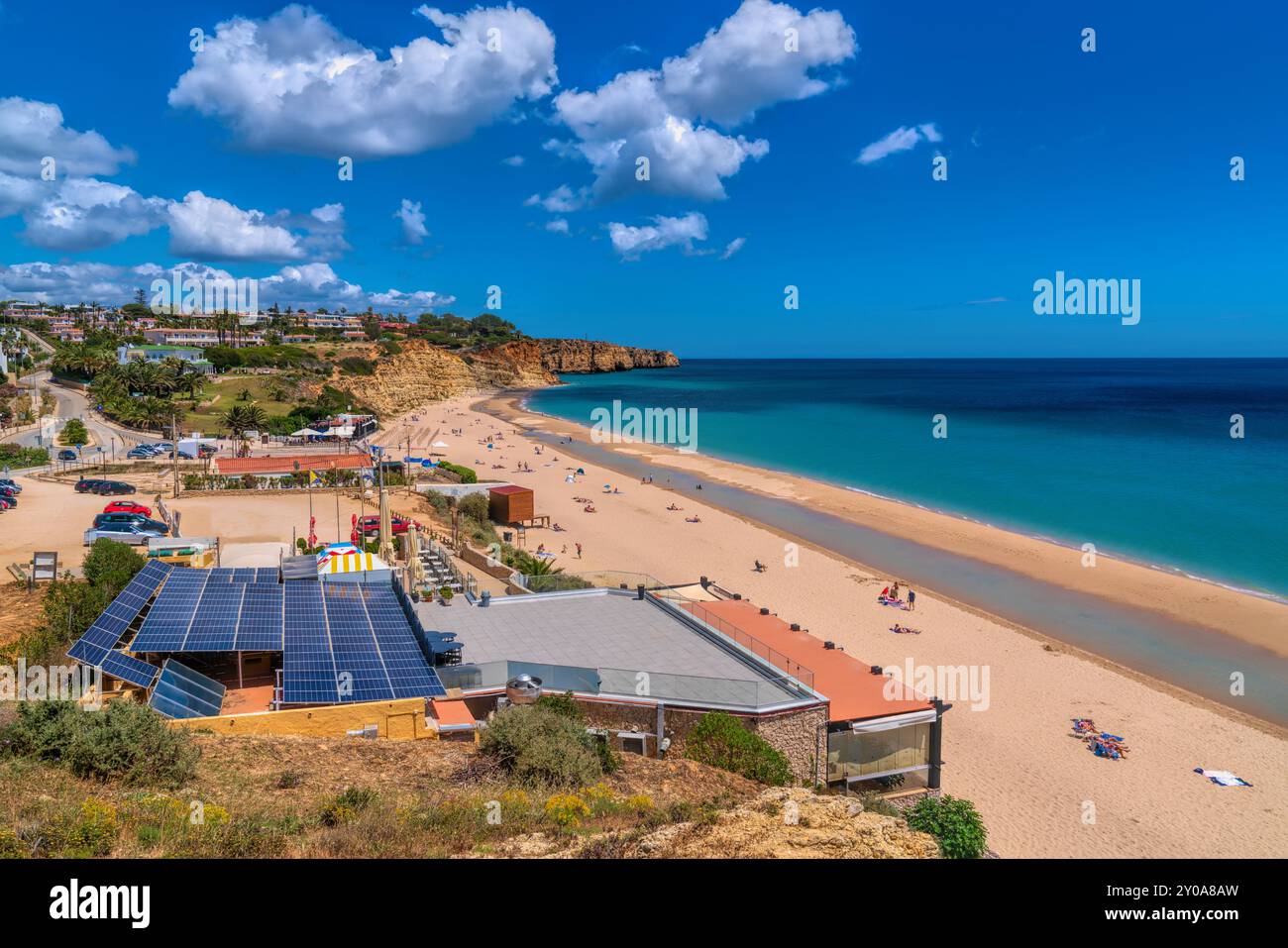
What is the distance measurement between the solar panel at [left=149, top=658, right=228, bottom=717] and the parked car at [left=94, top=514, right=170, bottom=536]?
1774 cm

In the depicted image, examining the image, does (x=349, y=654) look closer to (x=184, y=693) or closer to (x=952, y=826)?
(x=184, y=693)

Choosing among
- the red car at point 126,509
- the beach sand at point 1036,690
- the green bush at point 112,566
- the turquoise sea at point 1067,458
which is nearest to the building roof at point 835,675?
the beach sand at point 1036,690

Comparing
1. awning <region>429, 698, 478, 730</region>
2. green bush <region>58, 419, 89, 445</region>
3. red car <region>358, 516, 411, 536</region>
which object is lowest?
awning <region>429, 698, 478, 730</region>

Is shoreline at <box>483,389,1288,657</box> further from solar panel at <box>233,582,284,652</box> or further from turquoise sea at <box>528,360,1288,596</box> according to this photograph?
solar panel at <box>233,582,284,652</box>

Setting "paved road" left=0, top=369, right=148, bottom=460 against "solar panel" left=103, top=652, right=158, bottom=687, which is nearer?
"solar panel" left=103, top=652, right=158, bottom=687

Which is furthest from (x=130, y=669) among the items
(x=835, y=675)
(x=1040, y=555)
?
(x=1040, y=555)

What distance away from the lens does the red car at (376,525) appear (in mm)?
28141

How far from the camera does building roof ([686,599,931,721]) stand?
12594 millimetres

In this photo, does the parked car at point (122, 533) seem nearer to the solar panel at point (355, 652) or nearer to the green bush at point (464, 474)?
the solar panel at point (355, 652)

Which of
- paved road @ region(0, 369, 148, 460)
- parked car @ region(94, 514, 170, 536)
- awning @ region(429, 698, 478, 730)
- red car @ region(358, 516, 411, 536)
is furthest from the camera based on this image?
paved road @ region(0, 369, 148, 460)

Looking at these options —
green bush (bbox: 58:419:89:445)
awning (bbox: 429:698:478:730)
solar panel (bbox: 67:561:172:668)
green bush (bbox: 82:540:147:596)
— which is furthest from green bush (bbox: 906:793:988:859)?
green bush (bbox: 58:419:89:445)

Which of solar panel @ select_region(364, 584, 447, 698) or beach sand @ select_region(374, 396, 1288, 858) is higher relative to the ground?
solar panel @ select_region(364, 584, 447, 698)

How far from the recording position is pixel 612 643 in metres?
14.5

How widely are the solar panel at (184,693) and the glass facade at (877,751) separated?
29.0 ft
